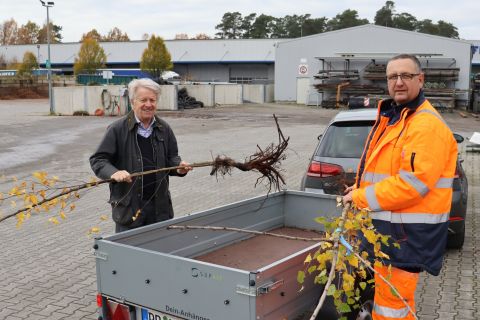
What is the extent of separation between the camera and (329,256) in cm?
284

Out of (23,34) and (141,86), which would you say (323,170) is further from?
(23,34)

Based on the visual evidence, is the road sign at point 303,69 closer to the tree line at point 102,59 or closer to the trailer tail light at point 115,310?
the tree line at point 102,59

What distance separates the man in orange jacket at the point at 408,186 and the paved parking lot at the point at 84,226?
1.97 meters

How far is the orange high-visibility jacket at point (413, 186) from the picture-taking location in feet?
9.77

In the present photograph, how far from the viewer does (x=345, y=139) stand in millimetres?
6586

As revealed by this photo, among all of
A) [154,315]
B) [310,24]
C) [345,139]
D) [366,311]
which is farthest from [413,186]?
[310,24]

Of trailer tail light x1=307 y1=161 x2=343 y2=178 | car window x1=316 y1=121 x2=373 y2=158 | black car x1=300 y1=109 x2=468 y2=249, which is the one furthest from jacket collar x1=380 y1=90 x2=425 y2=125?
car window x1=316 y1=121 x2=373 y2=158

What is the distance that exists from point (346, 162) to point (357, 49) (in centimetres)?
3579

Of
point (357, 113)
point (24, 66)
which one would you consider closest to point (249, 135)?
point (357, 113)

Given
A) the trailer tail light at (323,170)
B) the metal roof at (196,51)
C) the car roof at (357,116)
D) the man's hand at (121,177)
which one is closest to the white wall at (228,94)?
the metal roof at (196,51)

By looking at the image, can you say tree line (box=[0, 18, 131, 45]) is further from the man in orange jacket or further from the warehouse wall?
the man in orange jacket

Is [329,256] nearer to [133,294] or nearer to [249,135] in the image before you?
[133,294]

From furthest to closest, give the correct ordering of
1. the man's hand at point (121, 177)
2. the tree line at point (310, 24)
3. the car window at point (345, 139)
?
the tree line at point (310, 24) < the car window at point (345, 139) < the man's hand at point (121, 177)

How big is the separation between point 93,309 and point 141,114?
81.4 inches
